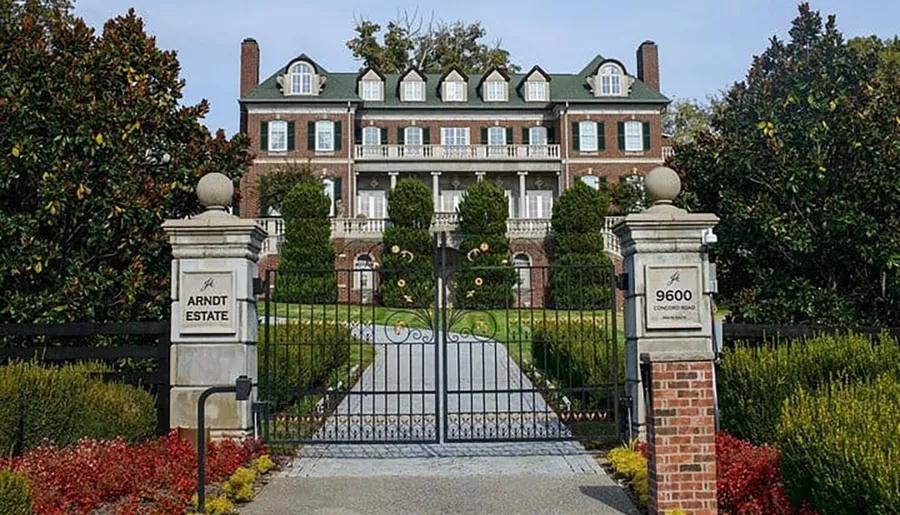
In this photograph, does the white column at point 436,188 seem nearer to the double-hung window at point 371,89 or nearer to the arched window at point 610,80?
the double-hung window at point 371,89

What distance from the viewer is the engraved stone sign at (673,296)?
863 centimetres

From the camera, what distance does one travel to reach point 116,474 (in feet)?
22.3

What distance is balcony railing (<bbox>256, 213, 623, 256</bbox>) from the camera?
111ft

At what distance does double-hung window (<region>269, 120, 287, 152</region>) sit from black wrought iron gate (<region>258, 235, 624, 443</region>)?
2047cm

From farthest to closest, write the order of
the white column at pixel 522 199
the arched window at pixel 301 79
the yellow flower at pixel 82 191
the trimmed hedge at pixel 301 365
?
the white column at pixel 522 199 < the arched window at pixel 301 79 < the trimmed hedge at pixel 301 365 < the yellow flower at pixel 82 191

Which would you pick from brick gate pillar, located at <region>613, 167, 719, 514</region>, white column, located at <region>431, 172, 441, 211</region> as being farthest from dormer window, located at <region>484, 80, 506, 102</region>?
brick gate pillar, located at <region>613, 167, 719, 514</region>

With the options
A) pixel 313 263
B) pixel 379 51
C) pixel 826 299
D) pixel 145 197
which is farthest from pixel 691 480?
pixel 379 51

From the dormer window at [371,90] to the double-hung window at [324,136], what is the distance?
9.60 ft

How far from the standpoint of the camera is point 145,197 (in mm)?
9570

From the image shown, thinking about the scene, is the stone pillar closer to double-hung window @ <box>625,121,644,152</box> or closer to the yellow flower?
the yellow flower

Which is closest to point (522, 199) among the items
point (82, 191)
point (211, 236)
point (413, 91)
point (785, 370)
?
point (413, 91)

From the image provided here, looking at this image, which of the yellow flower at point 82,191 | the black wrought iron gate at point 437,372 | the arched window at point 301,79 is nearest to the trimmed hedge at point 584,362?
the black wrought iron gate at point 437,372

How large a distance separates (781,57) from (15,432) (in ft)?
33.6

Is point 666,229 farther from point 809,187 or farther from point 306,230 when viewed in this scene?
→ point 306,230
